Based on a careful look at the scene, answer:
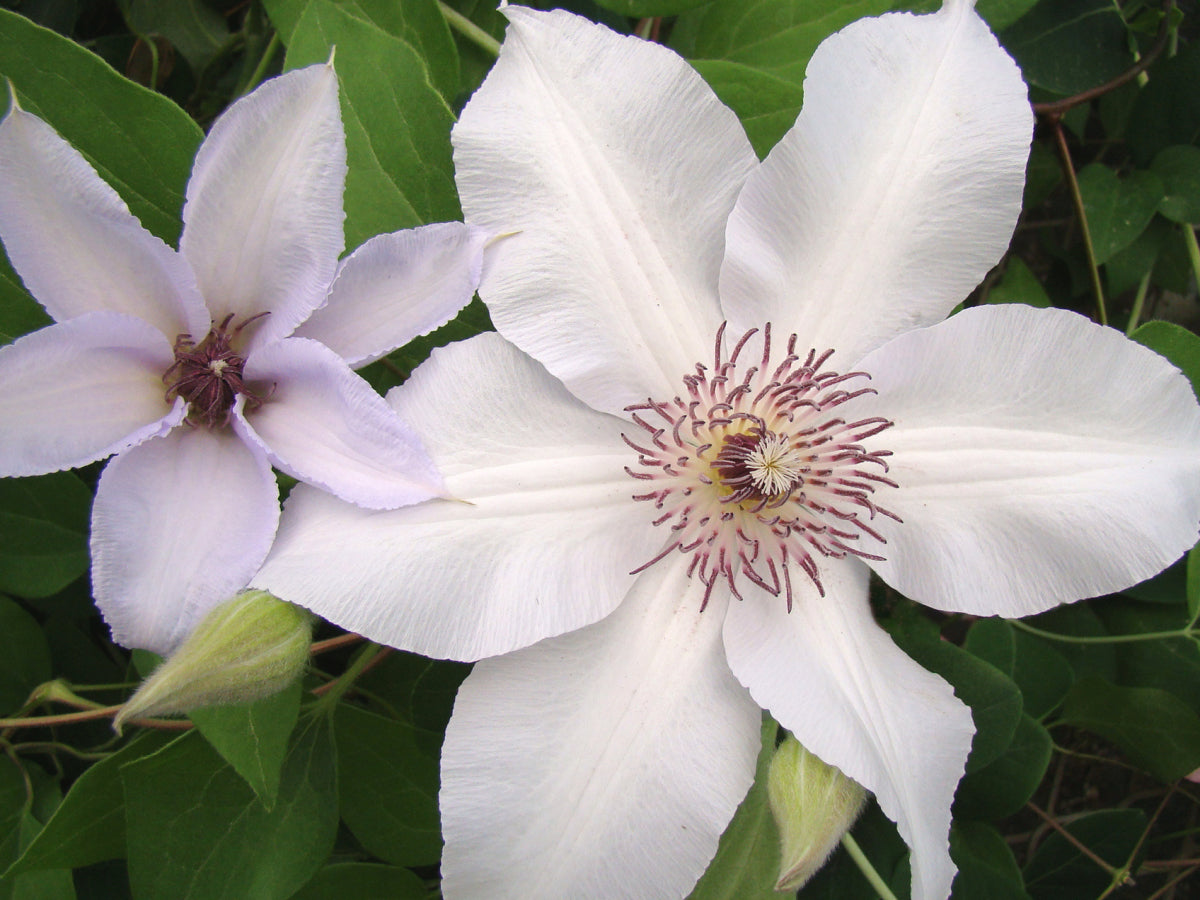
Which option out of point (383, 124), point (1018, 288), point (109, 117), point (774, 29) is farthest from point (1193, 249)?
point (109, 117)

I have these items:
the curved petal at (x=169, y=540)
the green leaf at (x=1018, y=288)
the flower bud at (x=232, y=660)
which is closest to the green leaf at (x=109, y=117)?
the curved petal at (x=169, y=540)

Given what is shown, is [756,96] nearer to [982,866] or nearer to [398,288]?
[398,288]

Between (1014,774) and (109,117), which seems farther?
(1014,774)

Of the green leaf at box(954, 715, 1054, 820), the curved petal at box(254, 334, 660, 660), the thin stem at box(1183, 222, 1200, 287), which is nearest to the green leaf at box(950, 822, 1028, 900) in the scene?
the green leaf at box(954, 715, 1054, 820)

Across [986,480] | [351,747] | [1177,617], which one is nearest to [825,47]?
[986,480]

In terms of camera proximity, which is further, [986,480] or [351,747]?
[351,747]

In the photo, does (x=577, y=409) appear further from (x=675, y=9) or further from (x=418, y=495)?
(x=675, y=9)
